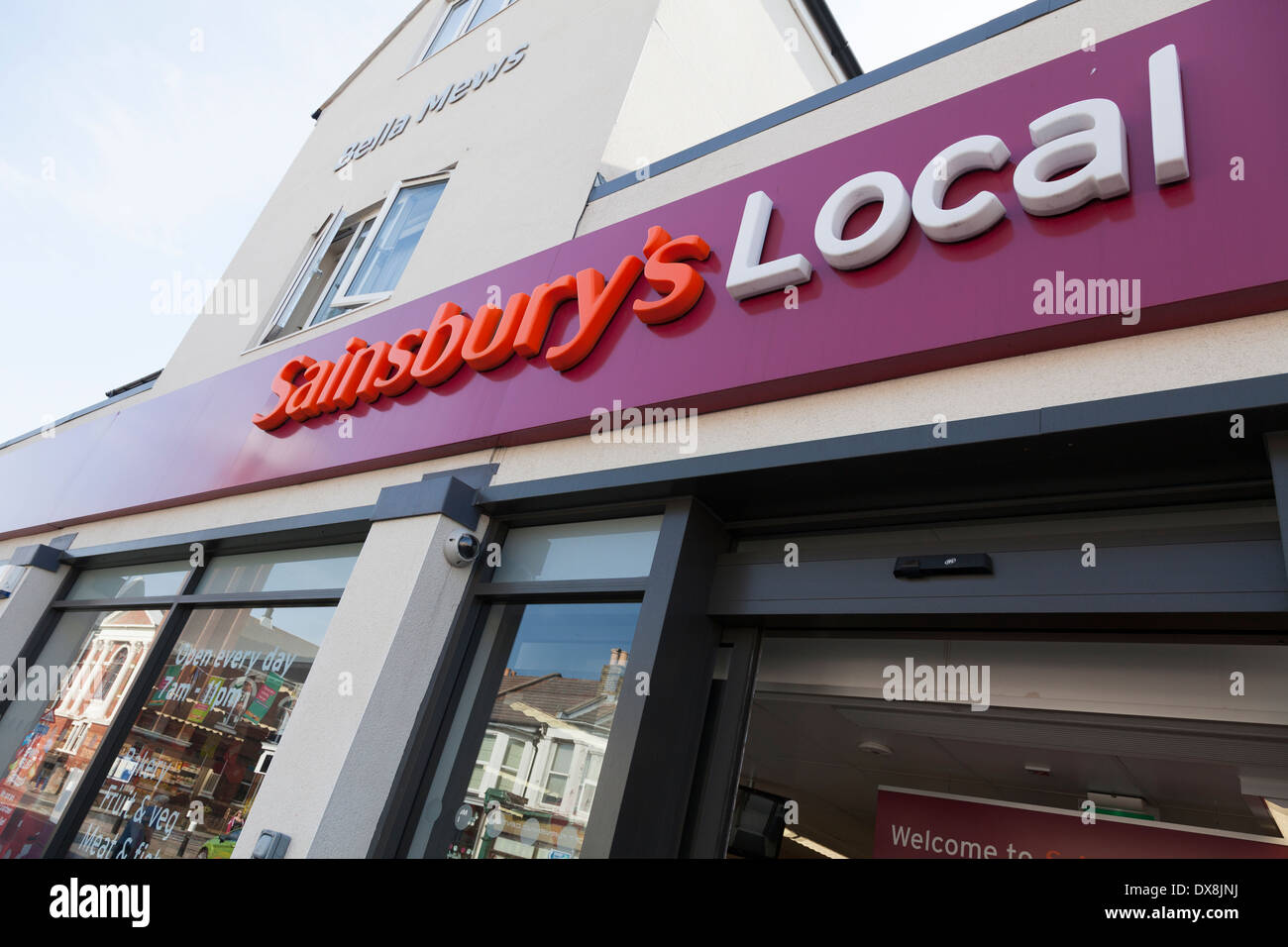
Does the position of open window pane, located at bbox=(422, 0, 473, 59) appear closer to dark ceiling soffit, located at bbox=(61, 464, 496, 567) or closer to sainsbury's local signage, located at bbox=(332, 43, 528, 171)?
sainsbury's local signage, located at bbox=(332, 43, 528, 171)

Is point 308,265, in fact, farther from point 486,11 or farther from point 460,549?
point 460,549

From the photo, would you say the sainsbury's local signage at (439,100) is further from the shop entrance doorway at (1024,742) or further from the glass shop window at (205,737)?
the shop entrance doorway at (1024,742)

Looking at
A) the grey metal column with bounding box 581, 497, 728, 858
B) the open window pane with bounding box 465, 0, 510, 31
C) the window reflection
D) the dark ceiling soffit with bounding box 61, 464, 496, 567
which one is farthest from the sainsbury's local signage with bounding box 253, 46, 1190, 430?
the open window pane with bounding box 465, 0, 510, 31

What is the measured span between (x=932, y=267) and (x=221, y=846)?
4.40 metres

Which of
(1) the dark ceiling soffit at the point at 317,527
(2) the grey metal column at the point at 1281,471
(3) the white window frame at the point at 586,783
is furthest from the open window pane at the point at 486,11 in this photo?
(2) the grey metal column at the point at 1281,471

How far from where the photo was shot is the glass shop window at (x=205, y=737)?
13.8 ft

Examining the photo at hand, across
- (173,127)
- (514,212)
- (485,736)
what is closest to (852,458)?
(485,736)

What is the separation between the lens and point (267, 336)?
260 inches

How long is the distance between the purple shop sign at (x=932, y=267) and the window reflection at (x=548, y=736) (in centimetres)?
91

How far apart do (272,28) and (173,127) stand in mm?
1434

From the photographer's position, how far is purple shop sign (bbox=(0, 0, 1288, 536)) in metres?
2.11

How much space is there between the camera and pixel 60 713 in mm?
5613

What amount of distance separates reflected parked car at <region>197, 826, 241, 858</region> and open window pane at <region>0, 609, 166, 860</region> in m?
1.44

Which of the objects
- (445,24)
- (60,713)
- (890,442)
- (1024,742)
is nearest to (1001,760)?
(1024,742)
